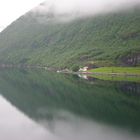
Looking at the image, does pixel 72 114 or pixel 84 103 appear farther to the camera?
pixel 84 103

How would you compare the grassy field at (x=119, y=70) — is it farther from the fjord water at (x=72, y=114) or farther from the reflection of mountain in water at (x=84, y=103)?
the fjord water at (x=72, y=114)

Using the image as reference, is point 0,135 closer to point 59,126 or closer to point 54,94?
point 59,126

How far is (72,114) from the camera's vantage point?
240 ft

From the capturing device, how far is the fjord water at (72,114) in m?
54.9

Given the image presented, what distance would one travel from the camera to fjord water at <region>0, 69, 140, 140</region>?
54.9 m

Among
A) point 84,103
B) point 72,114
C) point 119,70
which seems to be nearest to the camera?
point 72,114

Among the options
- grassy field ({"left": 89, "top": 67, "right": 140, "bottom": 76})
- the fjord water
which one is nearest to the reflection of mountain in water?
the fjord water

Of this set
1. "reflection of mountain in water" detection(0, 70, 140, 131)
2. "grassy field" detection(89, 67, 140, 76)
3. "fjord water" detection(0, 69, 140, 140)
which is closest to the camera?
Result: "fjord water" detection(0, 69, 140, 140)

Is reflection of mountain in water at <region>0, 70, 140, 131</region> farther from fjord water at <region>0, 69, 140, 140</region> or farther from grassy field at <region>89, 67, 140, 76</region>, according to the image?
grassy field at <region>89, 67, 140, 76</region>

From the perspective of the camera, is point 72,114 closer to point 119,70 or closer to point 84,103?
point 84,103

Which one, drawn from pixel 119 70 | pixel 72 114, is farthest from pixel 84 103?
pixel 119 70

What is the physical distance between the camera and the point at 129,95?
97062 millimetres

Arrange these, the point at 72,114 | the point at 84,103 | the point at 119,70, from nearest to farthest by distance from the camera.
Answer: the point at 72,114, the point at 84,103, the point at 119,70

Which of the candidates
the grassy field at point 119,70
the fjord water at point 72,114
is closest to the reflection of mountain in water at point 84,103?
the fjord water at point 72,114
